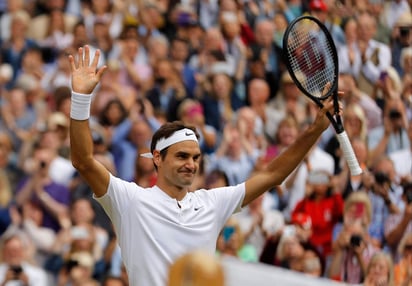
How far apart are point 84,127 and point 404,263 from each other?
16.8 ft

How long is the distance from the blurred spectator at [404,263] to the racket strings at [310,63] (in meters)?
3.15

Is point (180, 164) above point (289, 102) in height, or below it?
below

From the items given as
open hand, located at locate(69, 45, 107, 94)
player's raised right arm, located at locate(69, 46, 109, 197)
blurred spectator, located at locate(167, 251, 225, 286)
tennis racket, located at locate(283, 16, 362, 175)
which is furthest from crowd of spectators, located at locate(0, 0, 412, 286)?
blurred spectator, located at locate(167, 251, 225, 286)

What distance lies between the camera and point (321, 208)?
1040 centimetres

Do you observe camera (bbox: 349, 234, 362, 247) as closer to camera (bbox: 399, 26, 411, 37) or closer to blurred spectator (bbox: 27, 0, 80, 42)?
blurred spectator (bbox: 27, 0, 80, 42)

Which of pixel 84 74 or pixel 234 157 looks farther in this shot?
pixel 234 157

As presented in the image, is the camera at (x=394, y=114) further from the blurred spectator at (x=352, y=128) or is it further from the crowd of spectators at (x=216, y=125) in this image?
the blurred spectator at (x=352, y=128)

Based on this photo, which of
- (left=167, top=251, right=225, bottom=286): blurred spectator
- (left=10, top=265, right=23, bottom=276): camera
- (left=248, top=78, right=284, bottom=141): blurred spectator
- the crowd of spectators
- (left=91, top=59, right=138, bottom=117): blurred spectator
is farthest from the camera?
(left=248, top=78, right=284, bottom=141): blurred spectator

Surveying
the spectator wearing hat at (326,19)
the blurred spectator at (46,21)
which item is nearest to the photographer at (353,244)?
the spectator wearing hat at (326,19)

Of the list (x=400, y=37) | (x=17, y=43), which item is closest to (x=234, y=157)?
(x=17, y=43)

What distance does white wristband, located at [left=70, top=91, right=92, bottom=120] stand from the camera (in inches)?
217

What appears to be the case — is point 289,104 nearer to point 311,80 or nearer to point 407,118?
point 407,118

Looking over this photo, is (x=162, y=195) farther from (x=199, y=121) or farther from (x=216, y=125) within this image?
(x=216, y=125)

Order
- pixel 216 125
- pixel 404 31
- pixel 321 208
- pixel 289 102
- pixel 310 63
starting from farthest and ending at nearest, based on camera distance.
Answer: pixel 404 31 → pixel 289 102 → pixel 216 125 → pixel 321 208 → pixel 310 63
